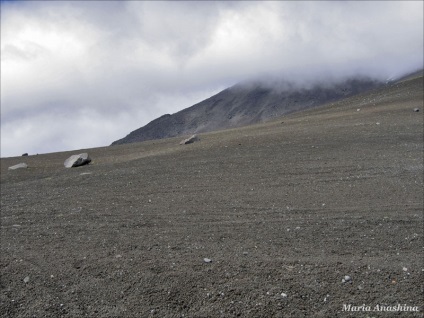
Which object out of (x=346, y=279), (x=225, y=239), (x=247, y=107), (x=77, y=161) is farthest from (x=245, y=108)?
(x=346, y=279)

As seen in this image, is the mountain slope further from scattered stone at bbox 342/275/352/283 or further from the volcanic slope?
scattered stone at bbox 342/275/352/283

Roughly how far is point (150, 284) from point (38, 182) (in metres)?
12.4

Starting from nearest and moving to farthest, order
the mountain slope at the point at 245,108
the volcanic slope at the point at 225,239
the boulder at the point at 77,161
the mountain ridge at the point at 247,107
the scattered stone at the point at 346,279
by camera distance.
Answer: the volcanic slope at the point at 225,239
the scattered stone at the point at 346,279
the boulder at the point at 77,161
the mountain ridge at the point at 247,107
the mountain slope at the point at 245,108

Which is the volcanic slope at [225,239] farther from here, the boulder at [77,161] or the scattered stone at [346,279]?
the boulder at [77,161]

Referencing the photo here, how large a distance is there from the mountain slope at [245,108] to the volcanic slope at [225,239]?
294ft

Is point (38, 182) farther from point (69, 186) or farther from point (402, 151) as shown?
point (402, 151)

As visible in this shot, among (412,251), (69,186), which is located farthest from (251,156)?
(412,251)

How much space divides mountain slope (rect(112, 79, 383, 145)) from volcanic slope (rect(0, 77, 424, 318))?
294 ft

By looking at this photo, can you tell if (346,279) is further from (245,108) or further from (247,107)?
(247,107)

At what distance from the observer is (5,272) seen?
8445mm

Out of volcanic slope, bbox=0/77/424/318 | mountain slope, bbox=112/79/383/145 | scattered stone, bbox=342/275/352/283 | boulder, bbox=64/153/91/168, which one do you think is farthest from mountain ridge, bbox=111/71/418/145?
scattered stone, bbox=342/275/352/283

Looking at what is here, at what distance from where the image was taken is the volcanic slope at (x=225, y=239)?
715 cm

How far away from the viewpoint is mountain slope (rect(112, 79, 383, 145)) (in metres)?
108

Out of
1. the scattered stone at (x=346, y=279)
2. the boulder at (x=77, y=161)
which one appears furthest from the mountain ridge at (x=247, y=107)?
the scattered stone at (x=346, y=279)
